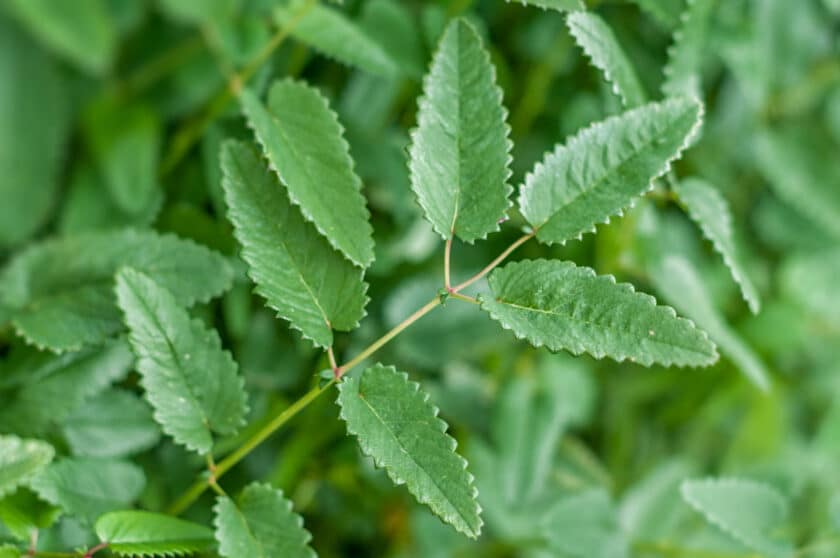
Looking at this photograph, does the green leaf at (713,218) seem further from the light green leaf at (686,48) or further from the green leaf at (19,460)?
the green leaf at (19,460)

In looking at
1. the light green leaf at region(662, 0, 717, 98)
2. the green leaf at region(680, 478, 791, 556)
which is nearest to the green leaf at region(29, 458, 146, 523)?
the green leaf at region(680, 478, 791, 556)

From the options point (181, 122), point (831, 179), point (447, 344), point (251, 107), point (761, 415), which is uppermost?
point (251, 107)

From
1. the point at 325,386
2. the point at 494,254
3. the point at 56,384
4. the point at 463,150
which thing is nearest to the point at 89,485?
the point at 56,384

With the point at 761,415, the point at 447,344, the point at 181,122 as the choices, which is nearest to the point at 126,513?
the point at 447,344

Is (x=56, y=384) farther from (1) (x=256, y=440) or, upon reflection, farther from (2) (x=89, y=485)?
(1) (x=256, y=440)

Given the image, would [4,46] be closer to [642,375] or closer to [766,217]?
[642,375]

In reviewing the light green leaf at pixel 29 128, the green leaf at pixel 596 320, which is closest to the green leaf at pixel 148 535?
the green leaf at pixel 596 320
